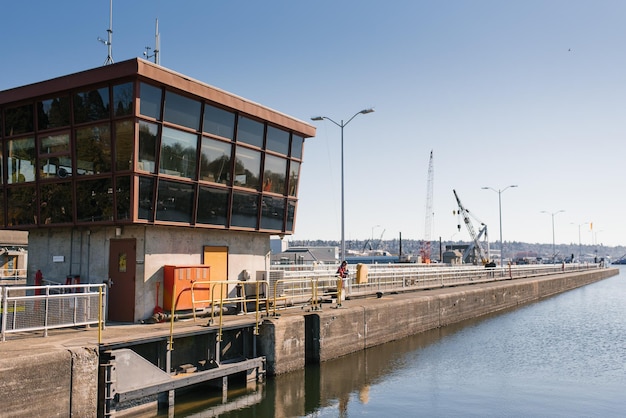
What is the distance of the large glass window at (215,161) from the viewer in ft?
61.6

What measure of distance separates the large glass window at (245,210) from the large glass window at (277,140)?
209 centimetres

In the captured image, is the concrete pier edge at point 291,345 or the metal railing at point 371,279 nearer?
the concrete pier edge at point 291,345

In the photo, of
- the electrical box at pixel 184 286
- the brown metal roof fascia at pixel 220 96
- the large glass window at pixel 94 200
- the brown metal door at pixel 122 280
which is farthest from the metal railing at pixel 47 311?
the brown metal roof fascia at pixel 220 96

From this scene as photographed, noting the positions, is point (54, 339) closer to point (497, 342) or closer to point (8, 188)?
point (8, 188)

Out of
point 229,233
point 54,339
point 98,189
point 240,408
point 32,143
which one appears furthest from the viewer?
point 229,233

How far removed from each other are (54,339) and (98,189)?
5483 millimetres

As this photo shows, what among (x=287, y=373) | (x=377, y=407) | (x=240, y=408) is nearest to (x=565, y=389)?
(x=377, y=407)

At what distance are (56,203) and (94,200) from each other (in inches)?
67.9

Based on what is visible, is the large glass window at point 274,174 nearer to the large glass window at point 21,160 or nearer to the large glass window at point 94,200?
the large glass window at point 94,200

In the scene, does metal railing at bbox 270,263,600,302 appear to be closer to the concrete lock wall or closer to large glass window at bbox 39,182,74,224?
the concrete lock wall

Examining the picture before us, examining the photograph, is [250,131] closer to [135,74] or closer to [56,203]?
[135,74]

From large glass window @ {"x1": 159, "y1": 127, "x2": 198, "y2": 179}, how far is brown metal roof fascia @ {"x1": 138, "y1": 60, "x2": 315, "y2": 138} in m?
1.43

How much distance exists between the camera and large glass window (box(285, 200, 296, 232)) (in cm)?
2292

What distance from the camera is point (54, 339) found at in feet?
43.4
